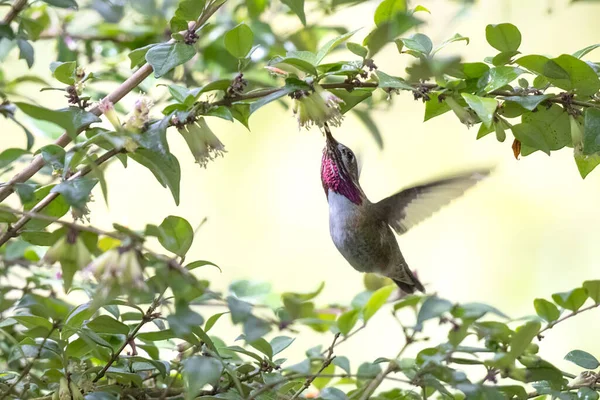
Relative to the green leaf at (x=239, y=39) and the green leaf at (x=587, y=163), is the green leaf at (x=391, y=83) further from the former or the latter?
the green leaf at (x=587, y=163)

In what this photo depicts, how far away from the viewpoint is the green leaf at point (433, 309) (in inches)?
36.0

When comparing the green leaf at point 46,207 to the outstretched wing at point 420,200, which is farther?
the outstretched wing at point 420,200

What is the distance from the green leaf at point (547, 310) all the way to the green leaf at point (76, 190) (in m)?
0.62

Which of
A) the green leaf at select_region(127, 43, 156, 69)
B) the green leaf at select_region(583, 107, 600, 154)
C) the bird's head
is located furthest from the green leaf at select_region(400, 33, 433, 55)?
the bird's head

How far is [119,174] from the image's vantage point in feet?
12.7

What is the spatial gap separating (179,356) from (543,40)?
142 inches

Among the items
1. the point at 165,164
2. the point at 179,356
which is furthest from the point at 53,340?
the point at 165,164

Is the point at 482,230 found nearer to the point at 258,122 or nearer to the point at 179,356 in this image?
the point at 258,122

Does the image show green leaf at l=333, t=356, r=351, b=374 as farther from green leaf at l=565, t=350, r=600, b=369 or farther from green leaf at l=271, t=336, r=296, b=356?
green leaf at l=565, t=350, r=600, b=369

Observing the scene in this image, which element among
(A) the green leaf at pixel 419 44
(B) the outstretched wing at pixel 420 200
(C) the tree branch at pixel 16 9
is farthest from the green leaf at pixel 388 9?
(C) the tree branch at pixel 16 9

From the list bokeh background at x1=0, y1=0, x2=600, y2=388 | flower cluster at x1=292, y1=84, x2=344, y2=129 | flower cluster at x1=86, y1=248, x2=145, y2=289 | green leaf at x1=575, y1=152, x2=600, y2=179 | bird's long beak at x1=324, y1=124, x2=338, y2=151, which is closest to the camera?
flower cluster at x1=86, y1=248, x2=145, y2=289

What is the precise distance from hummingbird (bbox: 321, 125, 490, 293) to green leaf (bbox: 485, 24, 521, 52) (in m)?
0.52

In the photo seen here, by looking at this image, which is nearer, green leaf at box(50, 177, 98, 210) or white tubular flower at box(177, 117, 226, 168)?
green leaf at box(50, 177, 98, 210)

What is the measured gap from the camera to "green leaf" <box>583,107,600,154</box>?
3.41 ft
